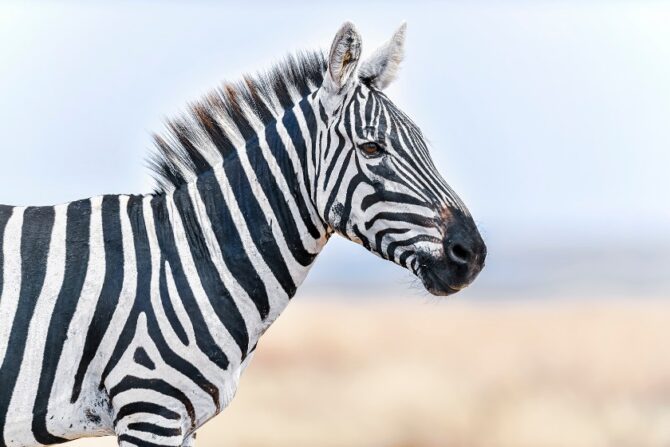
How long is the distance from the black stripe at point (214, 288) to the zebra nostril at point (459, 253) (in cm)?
125

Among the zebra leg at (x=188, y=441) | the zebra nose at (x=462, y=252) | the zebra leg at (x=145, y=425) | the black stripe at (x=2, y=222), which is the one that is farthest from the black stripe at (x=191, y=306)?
the zebra nose at (x=462, y=252)

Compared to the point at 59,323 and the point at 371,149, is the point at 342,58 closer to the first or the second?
the point at 371,149

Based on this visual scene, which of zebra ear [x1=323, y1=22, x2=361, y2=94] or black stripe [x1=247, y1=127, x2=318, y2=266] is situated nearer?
zebra ear [x1=323, y1=22, x2=361, y2=94]

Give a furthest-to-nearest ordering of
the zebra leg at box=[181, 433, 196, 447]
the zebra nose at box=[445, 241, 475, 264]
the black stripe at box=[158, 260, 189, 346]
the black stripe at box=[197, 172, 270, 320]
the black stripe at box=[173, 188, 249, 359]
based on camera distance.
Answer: the zebra leg at box=[181, 433, 196, 447]
the black stripe at box=[197, 172, 270, 320]
the black stripe at box=[173, 188, 249, 359]
the black stripe at box=[158, 260, 189, 346]
the zebra nose at box=[445, 241, 475, 264]

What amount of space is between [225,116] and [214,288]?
1.13m

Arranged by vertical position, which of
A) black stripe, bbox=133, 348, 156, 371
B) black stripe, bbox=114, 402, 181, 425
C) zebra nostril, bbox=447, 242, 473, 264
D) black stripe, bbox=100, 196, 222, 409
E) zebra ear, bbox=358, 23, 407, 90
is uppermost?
zebra ear, bbox=358, 23, 407, 90

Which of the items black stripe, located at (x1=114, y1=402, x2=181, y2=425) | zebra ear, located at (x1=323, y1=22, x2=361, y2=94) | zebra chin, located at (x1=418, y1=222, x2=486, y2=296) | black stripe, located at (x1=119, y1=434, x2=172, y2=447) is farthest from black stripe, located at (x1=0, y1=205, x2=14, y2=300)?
zebra chin, located at (x1=418, y1=222, x2=486, y2=296)

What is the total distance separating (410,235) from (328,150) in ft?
2.26

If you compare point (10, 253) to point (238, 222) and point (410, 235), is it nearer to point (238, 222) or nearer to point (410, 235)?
point (238, 222)

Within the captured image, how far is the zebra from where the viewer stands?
4676mm

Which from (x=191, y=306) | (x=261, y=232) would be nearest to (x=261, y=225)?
(x=261, y=232)

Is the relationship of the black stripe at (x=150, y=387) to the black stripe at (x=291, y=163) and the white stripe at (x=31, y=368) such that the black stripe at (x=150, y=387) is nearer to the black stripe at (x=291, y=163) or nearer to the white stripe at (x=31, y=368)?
the white stripe at (x=31, y=368)

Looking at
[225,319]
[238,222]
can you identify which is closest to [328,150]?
[238,222]

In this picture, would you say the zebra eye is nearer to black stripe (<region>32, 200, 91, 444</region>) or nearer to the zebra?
the zebra
